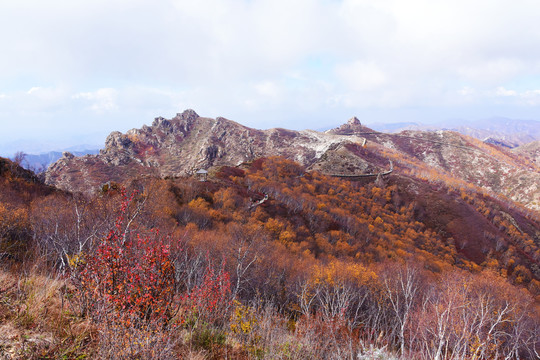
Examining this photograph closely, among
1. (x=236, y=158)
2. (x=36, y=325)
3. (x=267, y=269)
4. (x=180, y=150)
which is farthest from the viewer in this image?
(x=180, y=150)

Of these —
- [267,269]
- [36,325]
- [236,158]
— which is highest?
[236,158]

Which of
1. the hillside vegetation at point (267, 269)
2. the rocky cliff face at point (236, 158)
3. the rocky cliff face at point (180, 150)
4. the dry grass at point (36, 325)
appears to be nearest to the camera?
the dry grass at point (36, 325)

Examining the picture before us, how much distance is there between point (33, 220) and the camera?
27766 millimetres

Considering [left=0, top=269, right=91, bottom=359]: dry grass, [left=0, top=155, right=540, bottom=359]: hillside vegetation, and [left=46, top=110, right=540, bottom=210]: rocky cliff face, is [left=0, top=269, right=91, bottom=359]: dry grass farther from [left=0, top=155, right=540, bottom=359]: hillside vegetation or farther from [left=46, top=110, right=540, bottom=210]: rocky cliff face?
[left=46, top=110, right=540, bottom=210]: rocky cliff face

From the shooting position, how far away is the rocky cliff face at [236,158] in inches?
5266

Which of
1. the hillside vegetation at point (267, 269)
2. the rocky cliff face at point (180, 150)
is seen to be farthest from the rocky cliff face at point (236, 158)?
the hillside vegetation at point (267, 269)

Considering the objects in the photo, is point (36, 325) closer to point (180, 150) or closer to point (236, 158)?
point (236, 158)

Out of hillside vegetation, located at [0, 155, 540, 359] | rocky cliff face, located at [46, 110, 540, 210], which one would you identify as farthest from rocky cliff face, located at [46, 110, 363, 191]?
hillside vegetation, located at [0, 155, 540, 359]

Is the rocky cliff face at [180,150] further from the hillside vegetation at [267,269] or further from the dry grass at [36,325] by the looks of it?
the dry grass at [36,325]

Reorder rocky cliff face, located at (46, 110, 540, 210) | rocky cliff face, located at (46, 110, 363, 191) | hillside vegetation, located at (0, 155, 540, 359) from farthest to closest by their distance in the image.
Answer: rocky cliff face, located at (46, 110, 540, 210) < rocky cliff face, located at (46, 110, 363, 191) < hillside vegetation, located at (0, 155, 540, 359)

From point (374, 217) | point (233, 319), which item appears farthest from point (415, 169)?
point (233, 319)

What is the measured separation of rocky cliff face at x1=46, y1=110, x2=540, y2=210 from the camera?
439ft

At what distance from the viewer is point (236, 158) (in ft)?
520

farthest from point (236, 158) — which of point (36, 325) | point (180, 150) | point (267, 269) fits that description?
point (36, 325)
